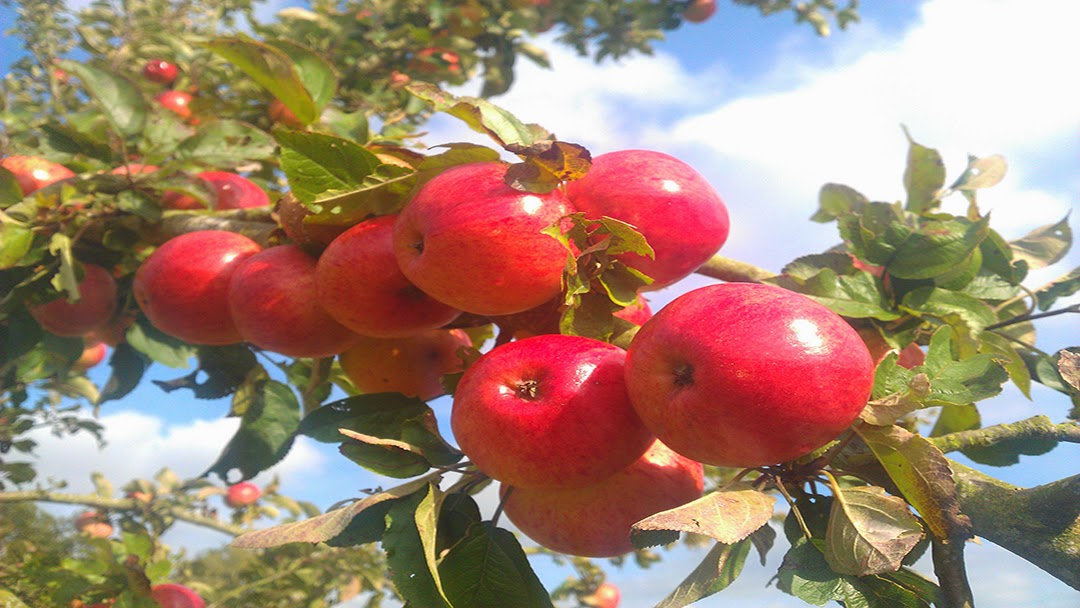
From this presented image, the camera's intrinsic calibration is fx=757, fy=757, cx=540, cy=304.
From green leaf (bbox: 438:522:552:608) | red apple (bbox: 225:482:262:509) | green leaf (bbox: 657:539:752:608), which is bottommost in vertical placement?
red apple (bbox: 225:482:262:509)

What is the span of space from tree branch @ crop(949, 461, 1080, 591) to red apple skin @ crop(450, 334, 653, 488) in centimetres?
38

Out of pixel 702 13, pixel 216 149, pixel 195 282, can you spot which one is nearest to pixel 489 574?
pixel 195 282

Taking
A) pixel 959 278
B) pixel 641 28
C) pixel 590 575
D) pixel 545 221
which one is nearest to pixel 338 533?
pixel 545 221

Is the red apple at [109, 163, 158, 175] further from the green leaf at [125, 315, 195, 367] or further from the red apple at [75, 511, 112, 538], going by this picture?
the red apple at [75, 511, 112, 538]

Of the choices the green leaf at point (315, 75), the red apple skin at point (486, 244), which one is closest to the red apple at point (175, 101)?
the green leaf at point (315, 75)

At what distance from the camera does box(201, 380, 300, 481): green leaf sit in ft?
4.94

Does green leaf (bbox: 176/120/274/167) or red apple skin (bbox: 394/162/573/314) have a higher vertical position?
red apple skin (bbox: 394/162/573/314)

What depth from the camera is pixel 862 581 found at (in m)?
0.82

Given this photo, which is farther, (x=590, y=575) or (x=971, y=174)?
(x=590, y=575)

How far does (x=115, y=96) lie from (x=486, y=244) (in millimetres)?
1330

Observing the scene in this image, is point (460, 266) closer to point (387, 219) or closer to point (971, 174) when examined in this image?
point (387, 219)

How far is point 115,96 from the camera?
1.81 m

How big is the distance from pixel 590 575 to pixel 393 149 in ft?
8.37

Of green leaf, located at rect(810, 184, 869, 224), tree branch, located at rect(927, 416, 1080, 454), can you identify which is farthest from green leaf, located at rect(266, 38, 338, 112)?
tree branch, located at rect(927, 416, 1080, 454)
